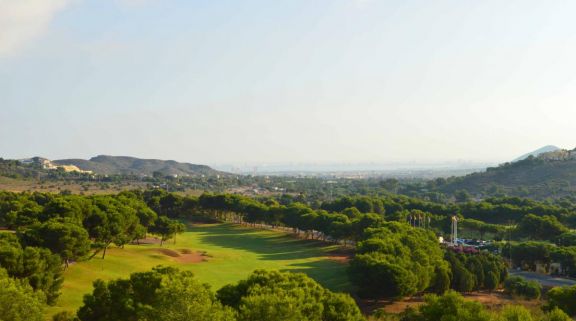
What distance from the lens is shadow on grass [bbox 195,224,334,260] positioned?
219 ft

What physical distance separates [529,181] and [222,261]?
151 meters

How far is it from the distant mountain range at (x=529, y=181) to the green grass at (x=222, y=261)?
106 metres

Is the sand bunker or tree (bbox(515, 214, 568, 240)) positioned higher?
tree (bbox(515, 214, 568, 240))

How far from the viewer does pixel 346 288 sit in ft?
150

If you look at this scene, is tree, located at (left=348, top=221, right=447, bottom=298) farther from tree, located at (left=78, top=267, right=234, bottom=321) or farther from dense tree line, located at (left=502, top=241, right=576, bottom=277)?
tree, located at (left=78, top=267, right=234, bottom=321)

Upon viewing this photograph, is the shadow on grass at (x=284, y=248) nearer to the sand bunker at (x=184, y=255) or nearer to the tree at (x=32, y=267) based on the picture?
the sand bunker at (x=184, y=255)

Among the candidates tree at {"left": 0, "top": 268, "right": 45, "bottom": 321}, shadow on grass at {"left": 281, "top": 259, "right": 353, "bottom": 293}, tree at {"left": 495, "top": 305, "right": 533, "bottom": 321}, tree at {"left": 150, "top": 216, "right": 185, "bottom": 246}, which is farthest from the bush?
tree at {"left": 150, "top": 216, "right": 185, "bottom": 246}

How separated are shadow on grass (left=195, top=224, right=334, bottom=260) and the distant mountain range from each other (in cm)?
10081

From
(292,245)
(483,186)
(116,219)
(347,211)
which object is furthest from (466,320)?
(483,186)

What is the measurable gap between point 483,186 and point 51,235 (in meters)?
171

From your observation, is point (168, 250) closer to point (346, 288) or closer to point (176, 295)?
point (346, 288)

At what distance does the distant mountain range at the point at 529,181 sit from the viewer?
6063 inches

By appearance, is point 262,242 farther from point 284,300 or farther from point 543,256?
point 284,300

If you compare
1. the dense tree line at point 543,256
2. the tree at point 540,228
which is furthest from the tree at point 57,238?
the tree at point 540,228
